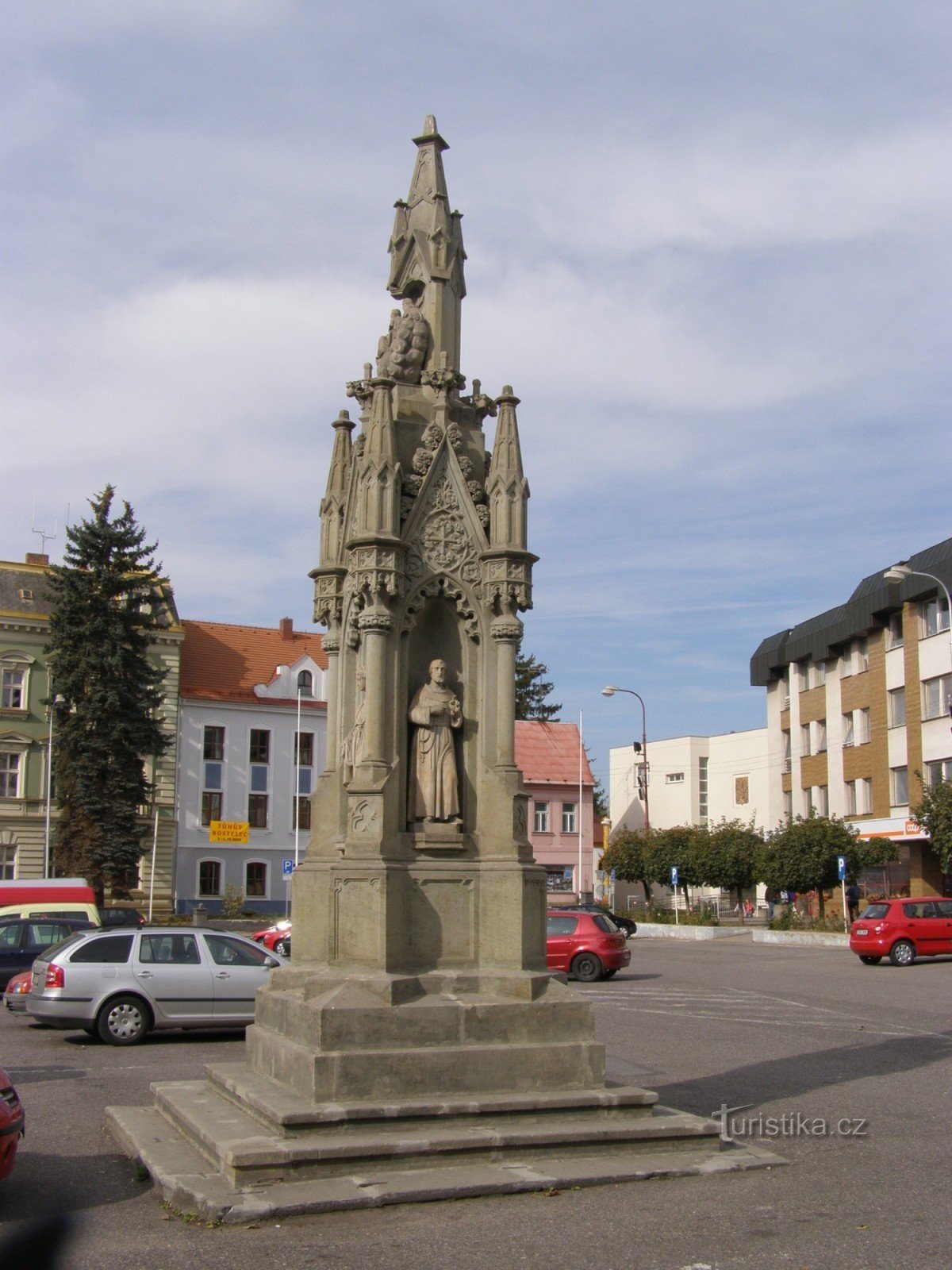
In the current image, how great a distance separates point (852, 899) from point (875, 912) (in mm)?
14831

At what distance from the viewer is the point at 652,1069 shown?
12648 mm

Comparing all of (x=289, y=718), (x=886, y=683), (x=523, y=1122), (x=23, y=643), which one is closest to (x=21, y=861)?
(x=23, y=643)

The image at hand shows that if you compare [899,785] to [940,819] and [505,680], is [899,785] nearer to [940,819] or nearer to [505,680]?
[940,819]

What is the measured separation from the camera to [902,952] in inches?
1153

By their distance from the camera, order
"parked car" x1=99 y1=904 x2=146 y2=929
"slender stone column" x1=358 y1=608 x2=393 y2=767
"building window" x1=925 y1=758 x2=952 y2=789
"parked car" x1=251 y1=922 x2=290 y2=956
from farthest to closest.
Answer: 1. "building window" x1=925 y1=758 x2=952 y2=789
2. "parked car" x1=99 y1=904 x2=146 y2=929
3. "parked car" x1=251 y1=922 x2=290 y2=956
4. "slender stone column" x1=358 y1=608 x2=393 y2=767

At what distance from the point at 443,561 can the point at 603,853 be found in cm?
5001

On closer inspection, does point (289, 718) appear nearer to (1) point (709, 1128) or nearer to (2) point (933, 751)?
(2) point (933, 751)

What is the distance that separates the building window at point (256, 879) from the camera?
5853cm

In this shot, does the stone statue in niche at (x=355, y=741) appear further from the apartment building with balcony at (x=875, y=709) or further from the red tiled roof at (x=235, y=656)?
the red tiled roof at (x=235, y=656)

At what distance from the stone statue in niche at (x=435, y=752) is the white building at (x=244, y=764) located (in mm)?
47081

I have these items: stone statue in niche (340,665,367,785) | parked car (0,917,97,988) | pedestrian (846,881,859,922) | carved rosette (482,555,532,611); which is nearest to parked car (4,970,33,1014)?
parked car (0,917,97,988)

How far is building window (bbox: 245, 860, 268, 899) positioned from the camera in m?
58.5

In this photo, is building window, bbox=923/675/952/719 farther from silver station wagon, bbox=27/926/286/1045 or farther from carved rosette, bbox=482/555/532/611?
carved rosette, bbox=482/555/532/611

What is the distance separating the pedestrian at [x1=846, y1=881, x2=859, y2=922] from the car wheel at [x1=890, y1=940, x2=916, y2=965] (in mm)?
14113
